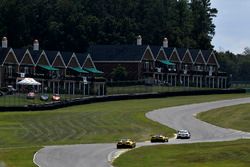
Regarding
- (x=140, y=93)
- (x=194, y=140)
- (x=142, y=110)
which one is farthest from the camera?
(x=140, y=93)

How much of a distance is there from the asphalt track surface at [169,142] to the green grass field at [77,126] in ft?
8.33

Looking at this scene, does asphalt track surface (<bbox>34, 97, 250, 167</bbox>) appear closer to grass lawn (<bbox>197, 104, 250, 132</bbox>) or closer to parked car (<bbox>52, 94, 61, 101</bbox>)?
grass lawn (<bbox>197, 104, 250, 132</bbox>)

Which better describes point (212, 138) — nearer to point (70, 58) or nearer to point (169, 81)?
point (70, 58)

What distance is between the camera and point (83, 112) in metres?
125

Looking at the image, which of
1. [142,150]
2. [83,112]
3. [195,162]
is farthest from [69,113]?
[195,162]

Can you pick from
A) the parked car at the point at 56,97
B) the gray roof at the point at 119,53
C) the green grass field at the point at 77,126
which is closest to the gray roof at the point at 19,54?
the parked car at the point at 56,97

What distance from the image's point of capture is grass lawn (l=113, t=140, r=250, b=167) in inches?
2677

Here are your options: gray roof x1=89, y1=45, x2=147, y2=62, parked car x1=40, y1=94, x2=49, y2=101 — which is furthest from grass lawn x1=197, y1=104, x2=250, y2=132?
gray roof x1=89, y1=45, x2=147, y2=62

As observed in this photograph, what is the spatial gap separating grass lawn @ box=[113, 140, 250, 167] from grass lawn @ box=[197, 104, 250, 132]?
3226cm

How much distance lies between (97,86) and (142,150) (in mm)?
77893

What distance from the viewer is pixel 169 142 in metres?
94.5

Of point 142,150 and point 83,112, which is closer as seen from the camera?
point 142,150

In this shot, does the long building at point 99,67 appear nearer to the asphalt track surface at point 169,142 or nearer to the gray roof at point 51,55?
the gray roof at point 51,55

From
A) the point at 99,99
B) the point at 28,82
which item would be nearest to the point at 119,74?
the point at 28,82
